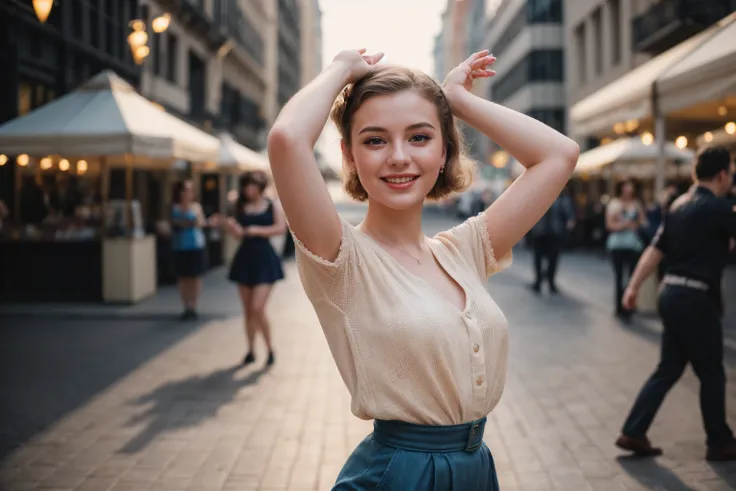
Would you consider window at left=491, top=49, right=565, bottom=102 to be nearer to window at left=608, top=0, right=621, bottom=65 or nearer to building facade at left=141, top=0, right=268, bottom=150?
window at left=608, top=0, right=621, bottom=65

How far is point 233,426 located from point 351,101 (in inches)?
179

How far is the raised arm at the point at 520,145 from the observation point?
230 centimetres

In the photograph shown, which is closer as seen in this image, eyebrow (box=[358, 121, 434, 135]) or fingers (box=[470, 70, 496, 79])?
eyebrow (box=[358, 121, 434, 135])

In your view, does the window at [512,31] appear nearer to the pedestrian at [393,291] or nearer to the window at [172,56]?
the window at [172,56]

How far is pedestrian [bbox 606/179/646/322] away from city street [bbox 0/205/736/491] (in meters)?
0.70

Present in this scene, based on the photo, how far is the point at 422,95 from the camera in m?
2.15

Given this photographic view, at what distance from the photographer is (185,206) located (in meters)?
12.3

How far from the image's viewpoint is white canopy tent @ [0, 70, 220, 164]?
12.3 m

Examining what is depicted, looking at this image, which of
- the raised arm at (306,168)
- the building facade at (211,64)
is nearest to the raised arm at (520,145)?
the raised arm at (306,168)

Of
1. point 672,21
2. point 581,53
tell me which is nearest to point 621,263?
point 672,21

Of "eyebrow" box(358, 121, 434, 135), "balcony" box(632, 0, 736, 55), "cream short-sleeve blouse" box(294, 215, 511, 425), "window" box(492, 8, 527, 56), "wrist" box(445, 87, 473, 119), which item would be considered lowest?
"cream short-sleeve blouse" box(294, 215, 511, 425)

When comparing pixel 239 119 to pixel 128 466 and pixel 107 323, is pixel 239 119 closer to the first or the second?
pixel 107 323

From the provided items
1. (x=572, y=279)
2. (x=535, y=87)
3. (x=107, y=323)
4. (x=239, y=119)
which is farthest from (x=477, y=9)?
(x=107, y=323)

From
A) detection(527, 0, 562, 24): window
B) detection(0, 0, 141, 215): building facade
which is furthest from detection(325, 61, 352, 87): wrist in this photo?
detection(527, 0, 562, 24): window
